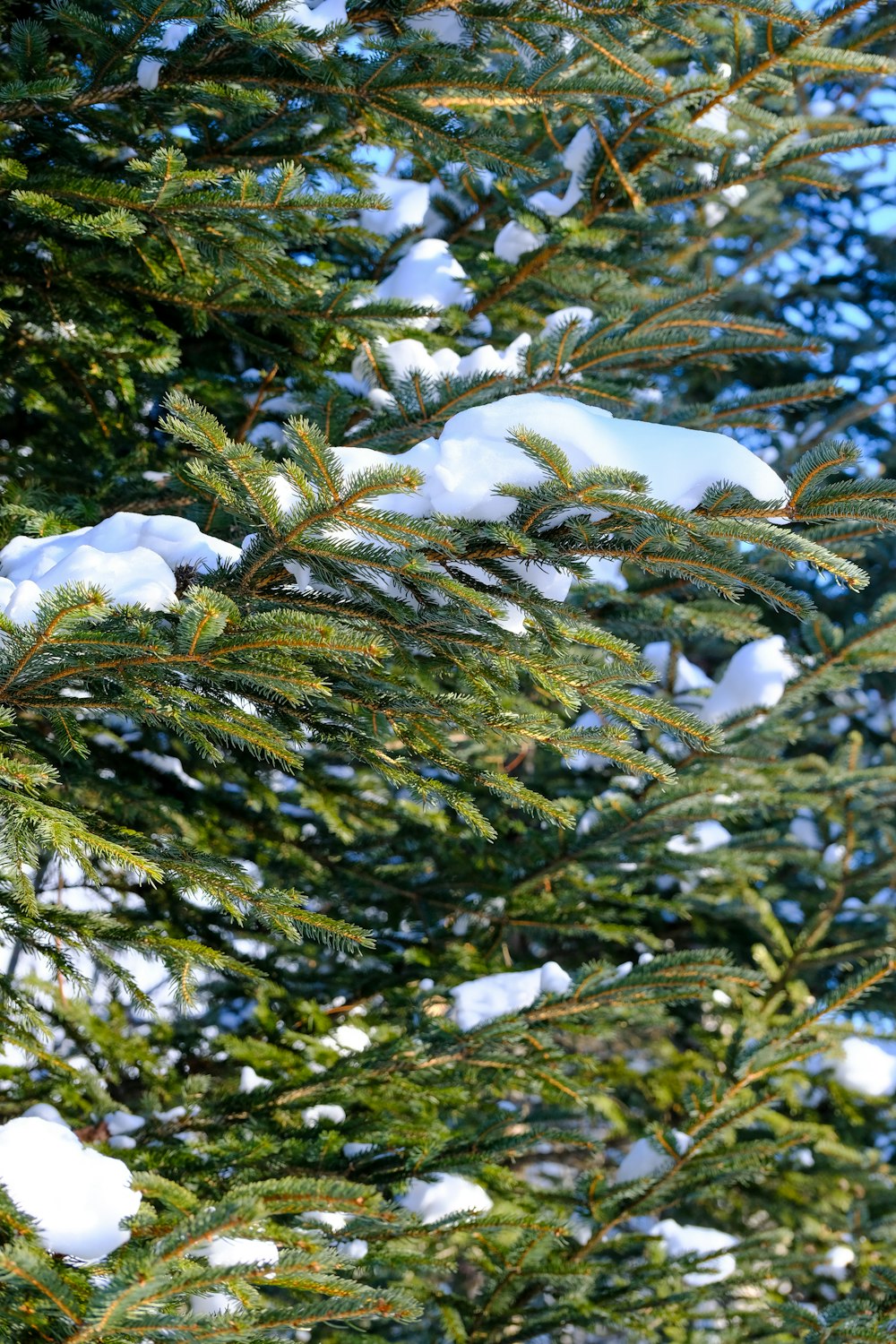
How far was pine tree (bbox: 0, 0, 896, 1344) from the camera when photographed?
1.86m

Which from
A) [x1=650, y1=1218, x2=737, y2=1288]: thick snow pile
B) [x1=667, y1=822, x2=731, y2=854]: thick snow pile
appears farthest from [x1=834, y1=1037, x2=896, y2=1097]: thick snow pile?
[x1=650, y1=1218, x2=737, y2=1288]: thick snow pile

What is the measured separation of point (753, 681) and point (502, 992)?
1.55 m

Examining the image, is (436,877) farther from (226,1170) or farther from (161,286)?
(161,286)

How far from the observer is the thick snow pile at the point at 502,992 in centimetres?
314

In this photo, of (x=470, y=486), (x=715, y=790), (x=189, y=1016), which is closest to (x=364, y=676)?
(x=470, y=486)

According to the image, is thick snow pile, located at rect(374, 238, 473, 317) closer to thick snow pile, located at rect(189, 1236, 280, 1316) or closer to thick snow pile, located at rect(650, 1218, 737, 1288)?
thick snow pile, located at rect(189, 1236, 280, 1316)

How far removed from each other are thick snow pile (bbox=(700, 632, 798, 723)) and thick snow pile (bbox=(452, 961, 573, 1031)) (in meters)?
1.21

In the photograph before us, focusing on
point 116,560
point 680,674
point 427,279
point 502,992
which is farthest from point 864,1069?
point 116,560

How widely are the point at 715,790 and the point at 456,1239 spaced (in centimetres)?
157

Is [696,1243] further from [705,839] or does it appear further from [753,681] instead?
[753,681]

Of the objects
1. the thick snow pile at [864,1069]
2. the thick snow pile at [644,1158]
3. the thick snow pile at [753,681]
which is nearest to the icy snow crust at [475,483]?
the thick snow pile at [753,681]

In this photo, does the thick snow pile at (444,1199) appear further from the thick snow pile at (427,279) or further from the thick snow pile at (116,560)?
the thick snow pile at (427,279)

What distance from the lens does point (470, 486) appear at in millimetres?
1935

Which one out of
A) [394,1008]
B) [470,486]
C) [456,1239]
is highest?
[470,486]
